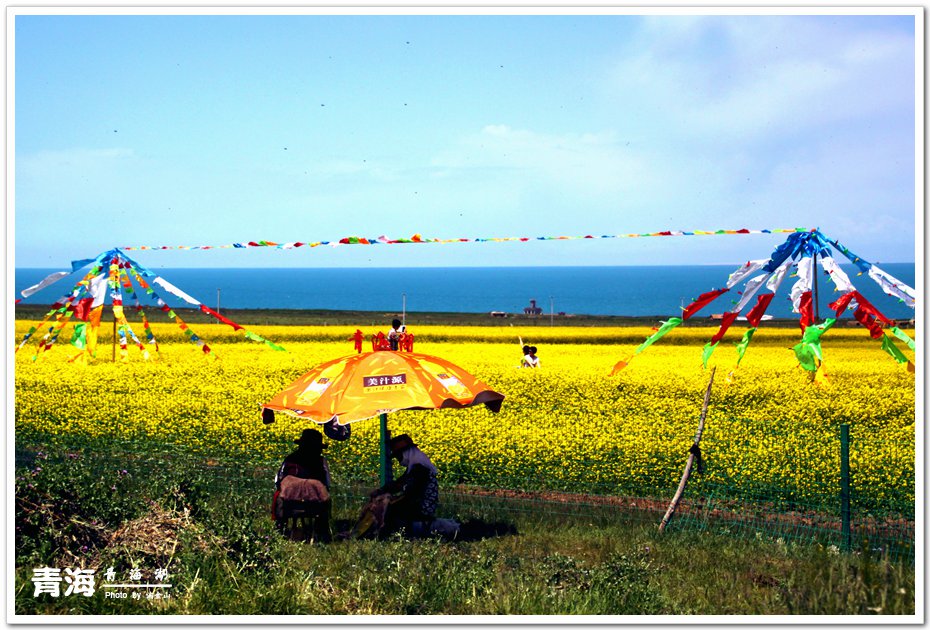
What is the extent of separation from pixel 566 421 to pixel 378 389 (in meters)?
5.85

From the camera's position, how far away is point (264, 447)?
15305 millimetres

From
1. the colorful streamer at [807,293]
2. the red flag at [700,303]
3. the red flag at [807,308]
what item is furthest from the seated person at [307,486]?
the red flag at [807,308]

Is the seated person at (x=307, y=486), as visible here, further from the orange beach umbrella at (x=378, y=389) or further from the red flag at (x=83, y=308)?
the red flag at (x=83, y=308)

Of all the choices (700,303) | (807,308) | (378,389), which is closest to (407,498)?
(378,389)

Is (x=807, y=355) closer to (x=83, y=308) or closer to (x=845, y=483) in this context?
(x=845, y=483)

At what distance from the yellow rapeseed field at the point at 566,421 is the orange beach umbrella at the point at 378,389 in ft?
11.3

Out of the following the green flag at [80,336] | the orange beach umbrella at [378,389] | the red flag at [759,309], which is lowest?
the orange beach umbrella at [378,389]

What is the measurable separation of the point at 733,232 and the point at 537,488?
4.82 m

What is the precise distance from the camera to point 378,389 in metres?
10.3

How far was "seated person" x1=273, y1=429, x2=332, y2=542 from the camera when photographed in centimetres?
1027

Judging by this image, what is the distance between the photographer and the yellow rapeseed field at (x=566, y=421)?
13.0 metres

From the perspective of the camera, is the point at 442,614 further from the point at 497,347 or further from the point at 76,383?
the point at 497,347

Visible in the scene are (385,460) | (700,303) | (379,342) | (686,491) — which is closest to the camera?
(700,303)

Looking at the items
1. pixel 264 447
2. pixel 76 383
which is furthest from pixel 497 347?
pixel 264 447
